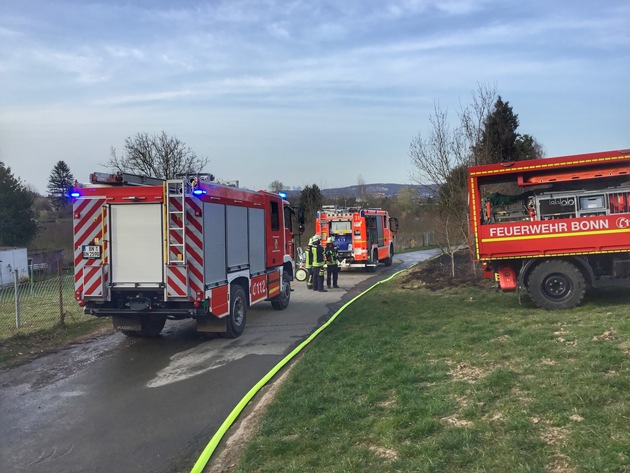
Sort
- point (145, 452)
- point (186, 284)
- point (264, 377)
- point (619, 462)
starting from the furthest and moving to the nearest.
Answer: point (186, 284)
point (264, 377)
point (145, 452)
point (619, 462)

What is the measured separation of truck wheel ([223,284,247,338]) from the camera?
9695 millimetres

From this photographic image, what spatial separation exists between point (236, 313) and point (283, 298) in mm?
3402

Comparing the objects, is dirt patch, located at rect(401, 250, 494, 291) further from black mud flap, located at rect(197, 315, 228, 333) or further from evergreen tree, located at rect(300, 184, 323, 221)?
evergreen tree, located at rect(300, 184, 323, 221)

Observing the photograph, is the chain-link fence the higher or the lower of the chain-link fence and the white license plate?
the lower

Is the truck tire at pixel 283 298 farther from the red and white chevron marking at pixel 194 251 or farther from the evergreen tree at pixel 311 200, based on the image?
the evergreen tree at pixel 311 200

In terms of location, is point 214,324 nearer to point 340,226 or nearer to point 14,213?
point 340,226

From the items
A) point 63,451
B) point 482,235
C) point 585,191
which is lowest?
point 63,451

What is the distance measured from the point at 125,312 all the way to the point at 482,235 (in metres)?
6.69

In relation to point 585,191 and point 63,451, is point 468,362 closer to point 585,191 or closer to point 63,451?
point 63,451

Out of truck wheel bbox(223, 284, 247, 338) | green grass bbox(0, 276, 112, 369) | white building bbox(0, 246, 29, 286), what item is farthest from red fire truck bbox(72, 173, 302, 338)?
white building bbox(0, 246, 29, 286)

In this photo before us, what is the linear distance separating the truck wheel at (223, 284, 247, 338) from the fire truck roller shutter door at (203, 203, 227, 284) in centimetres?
60

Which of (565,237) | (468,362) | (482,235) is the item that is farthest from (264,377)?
(565,237)

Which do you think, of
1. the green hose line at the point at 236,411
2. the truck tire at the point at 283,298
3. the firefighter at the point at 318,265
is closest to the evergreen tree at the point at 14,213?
the firefighter at the point at 318,265

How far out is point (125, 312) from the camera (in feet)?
28.8
